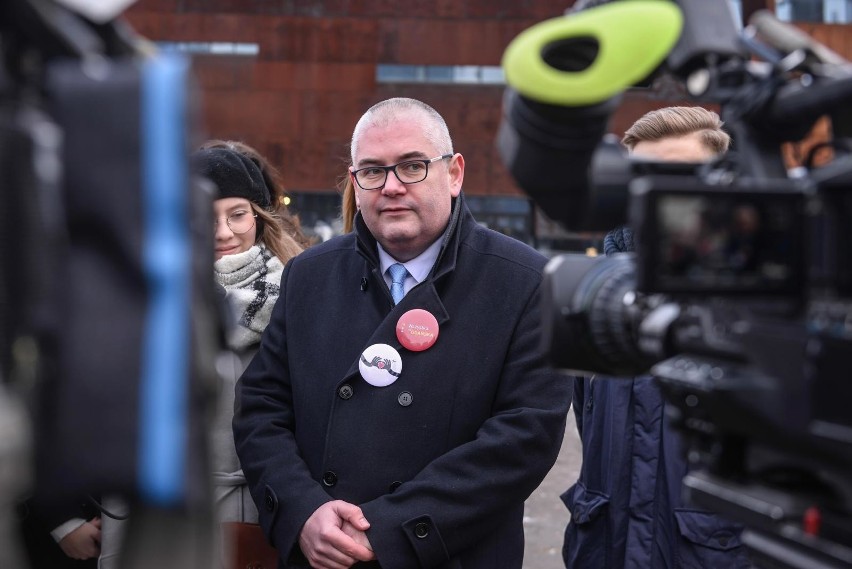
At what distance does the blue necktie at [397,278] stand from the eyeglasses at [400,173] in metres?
0.26

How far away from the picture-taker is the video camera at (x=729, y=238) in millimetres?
1433

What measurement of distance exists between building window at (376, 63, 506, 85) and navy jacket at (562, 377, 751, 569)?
802 inches

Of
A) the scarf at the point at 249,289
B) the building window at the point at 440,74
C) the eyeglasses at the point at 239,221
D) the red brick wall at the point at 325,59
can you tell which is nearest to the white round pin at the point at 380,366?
the scarf at the point at 249,289

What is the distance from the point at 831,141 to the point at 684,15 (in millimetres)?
370

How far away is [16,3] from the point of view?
1244mm

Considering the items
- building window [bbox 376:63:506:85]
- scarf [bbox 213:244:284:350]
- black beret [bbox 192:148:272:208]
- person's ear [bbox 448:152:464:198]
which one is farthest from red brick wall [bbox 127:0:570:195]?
person's ear [bbox 448:152:464:198]

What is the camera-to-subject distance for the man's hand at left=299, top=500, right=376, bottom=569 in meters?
2.63

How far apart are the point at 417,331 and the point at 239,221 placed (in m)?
1.14

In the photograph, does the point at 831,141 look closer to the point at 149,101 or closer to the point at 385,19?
the point at 149,101

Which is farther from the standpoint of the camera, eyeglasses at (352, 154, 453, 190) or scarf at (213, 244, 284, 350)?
scarf at (213, 244, 284, 350)

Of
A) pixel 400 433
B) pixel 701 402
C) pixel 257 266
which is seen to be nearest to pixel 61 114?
pixel 701 402

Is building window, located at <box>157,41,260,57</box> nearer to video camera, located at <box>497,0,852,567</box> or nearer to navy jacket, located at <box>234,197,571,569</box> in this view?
navy jacket, located at <box>234,197,571,569</box>

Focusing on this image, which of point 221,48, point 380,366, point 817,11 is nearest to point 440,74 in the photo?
point 221,48

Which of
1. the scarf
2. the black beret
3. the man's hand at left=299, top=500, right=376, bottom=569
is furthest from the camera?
the black beret
